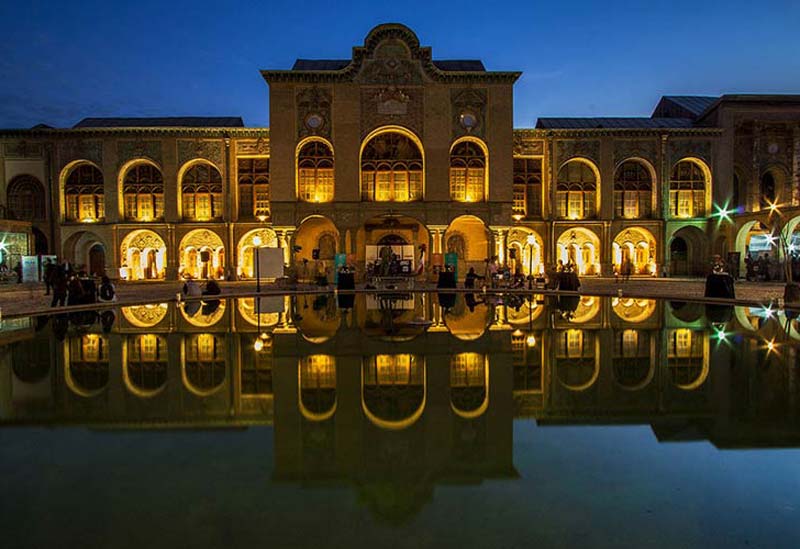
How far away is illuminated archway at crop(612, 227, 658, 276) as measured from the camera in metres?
30.2

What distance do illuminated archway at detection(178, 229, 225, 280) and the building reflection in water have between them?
2050 centimetres

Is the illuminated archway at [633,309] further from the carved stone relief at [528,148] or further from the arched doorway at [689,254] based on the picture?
the arched doorway at [689,254]

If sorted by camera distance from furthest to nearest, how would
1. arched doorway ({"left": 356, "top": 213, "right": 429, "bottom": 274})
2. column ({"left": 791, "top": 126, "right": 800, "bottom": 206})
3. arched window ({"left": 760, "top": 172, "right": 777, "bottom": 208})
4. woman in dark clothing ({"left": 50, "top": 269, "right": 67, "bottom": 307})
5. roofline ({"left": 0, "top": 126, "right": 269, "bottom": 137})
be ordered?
arched window ({"left": 760, "top": 172, "right": 777, "bottom": 208}), column ({"left": 791, "top": 126, "right": 800, "bottom": 206}), roofline ({"left": 0, "top": 126, "right": 269, "bottom": 137}), arched doorway ({"left": 356, "top": 213, "right": 429, "bottom": 274}), woman in dark clothing ({"left": 50, "top": 269, "right": 67, "bottom": 307})

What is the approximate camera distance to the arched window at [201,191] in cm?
2970

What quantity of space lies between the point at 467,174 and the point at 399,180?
406 cm

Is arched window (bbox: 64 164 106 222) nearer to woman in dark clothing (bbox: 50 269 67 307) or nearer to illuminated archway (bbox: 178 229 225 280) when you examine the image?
illuminated archway (bbox: 178 229 225 280)

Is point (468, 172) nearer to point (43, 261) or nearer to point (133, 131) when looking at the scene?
point (133, 131)

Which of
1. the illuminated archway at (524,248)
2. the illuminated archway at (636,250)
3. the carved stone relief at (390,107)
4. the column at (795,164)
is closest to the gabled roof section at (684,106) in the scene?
the column at (795,164)

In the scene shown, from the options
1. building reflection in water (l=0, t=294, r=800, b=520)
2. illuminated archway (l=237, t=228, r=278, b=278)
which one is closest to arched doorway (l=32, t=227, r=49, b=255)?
illuminated archway (l=237, t=228, r=278, b=278)

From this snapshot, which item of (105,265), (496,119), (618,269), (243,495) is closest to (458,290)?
(496,119)

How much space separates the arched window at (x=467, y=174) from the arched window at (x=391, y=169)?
6.83ft

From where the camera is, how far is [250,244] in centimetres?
3058

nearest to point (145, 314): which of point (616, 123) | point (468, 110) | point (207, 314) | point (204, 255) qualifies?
point (207, 314)

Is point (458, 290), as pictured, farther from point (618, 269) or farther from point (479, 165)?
point (618, 269)
